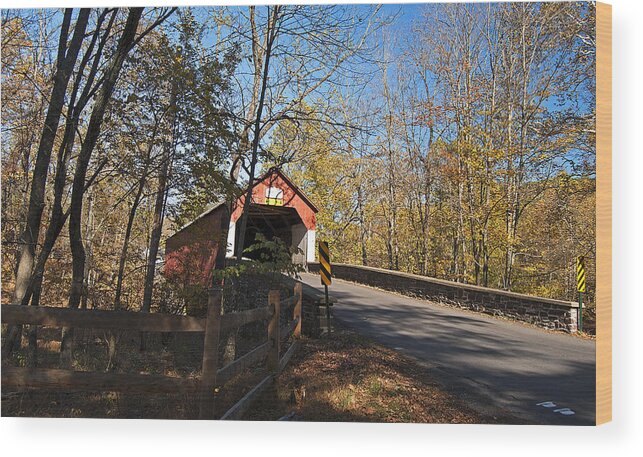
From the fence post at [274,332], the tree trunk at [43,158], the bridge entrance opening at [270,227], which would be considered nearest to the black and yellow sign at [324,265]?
the bridge entrance opening at [270,227]

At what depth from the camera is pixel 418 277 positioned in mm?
8656

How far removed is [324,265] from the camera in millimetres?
5516

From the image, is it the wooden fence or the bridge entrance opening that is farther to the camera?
the bridge entrance opening

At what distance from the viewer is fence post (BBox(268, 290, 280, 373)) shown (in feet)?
12.9

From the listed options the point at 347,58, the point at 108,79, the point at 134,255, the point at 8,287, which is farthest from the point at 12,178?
the point at 347,58

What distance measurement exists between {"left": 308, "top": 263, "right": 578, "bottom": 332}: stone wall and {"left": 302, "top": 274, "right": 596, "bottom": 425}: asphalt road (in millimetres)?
159

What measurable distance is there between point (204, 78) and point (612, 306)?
14.4 feet

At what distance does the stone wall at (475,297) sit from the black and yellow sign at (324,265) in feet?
0.60

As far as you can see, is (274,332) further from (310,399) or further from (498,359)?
(498,359)

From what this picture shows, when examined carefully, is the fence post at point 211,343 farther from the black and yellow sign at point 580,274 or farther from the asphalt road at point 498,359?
the black and yellow sign at point 580,274

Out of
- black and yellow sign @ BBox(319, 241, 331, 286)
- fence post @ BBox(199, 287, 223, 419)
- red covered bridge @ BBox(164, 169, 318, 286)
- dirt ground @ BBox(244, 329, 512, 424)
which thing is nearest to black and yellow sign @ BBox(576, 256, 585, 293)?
dirt ground @ BBox(244, 329, 512, 424)

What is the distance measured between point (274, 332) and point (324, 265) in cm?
166

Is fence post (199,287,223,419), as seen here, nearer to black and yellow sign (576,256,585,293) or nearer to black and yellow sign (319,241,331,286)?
black and yellow sign (319,241,331,286)

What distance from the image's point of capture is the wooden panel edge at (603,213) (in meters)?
3.73
